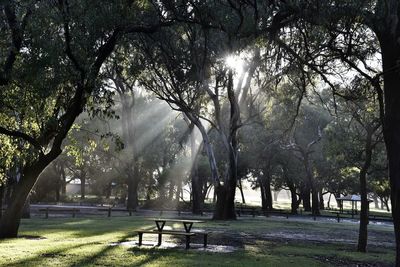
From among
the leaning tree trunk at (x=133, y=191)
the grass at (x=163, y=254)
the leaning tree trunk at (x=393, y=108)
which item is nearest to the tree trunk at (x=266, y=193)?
the leaning tree trunk at (x=133, y=191)

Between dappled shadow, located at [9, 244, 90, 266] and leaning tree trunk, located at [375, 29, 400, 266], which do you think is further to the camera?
dappled shadow, located at [9, 244, 90, 266]

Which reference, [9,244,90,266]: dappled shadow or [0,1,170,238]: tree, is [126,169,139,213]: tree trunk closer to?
[9,244,90,266]: dappled shadow

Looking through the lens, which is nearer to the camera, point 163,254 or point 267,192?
point 163,254

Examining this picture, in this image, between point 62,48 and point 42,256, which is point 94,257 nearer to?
point 42,256

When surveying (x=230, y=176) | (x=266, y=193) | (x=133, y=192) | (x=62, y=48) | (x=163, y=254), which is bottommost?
(x=163, y=254)

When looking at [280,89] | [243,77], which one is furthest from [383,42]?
[243,77]

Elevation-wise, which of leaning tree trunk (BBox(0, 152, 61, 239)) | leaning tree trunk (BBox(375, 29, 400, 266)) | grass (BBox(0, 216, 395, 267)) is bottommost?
grass (BBox(0, 216, 395, 267))

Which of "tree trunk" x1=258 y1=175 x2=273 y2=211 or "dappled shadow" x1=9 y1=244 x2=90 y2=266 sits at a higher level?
"tree trunk" x1=258 y1=175 x2=273 y2=211

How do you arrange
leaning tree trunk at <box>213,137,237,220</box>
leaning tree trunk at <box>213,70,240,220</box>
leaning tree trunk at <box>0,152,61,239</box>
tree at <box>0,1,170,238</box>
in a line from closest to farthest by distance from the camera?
1. tree at <box>0,1,170,238</box>
2. leaning tree trunk at <box>0,152,61,239</box>
3. leaning tree trunk at <box>213,70,240,220</box>
4. leaning tree trunk at <box>213,137,237,220</box>

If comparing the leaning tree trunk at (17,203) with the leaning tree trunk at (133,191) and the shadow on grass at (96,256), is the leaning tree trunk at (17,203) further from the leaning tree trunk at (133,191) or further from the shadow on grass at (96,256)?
the leaning tree trunk at (133,191)

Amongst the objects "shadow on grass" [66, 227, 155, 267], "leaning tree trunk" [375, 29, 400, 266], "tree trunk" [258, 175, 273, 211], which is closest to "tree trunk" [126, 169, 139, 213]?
"tree trunk" [258, 175, 273, 211]

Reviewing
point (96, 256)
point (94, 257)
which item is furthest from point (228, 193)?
point (94, 257)

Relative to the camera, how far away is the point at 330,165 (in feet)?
182

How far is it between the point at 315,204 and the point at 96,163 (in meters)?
29.3
